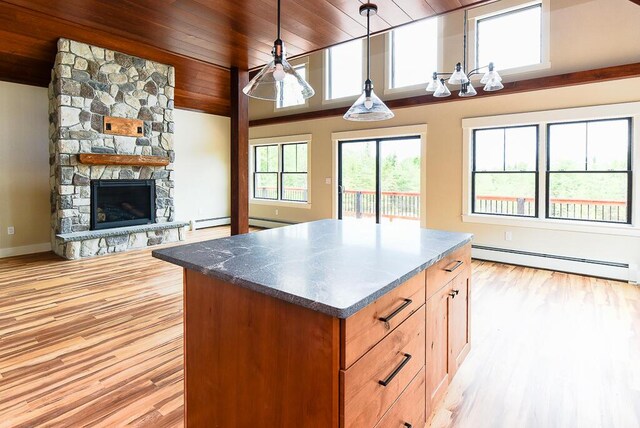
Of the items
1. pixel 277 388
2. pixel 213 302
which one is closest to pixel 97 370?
pixel 213 302

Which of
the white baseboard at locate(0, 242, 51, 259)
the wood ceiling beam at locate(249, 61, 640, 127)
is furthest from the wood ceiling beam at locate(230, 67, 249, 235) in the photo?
the white baseboard at locate(0, 242, 51, 259)

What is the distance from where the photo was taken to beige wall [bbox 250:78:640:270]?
440 centimetres

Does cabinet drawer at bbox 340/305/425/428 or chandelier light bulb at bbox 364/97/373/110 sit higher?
chandelier light bulb at bbox 364/97/373/110

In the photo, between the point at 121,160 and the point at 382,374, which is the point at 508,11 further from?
the point at 121,160

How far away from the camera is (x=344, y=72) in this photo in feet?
23.1

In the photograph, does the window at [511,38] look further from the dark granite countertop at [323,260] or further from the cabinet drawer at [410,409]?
the cabinet drawer at [410,409]

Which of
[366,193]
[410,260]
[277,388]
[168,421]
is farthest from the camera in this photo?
[366,193]

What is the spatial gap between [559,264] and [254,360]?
4.88 m

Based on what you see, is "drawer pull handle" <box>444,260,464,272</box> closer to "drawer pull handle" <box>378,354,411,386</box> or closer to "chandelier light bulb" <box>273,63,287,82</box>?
"drawer pull handle" <box>378,354,411,386</box>

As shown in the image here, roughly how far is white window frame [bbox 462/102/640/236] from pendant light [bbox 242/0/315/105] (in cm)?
412

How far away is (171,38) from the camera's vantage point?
126 inches

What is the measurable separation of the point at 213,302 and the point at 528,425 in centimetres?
175

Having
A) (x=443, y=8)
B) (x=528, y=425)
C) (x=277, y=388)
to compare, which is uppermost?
(x=443, y=8)

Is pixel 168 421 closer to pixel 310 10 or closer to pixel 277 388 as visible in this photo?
pixel 277 388
